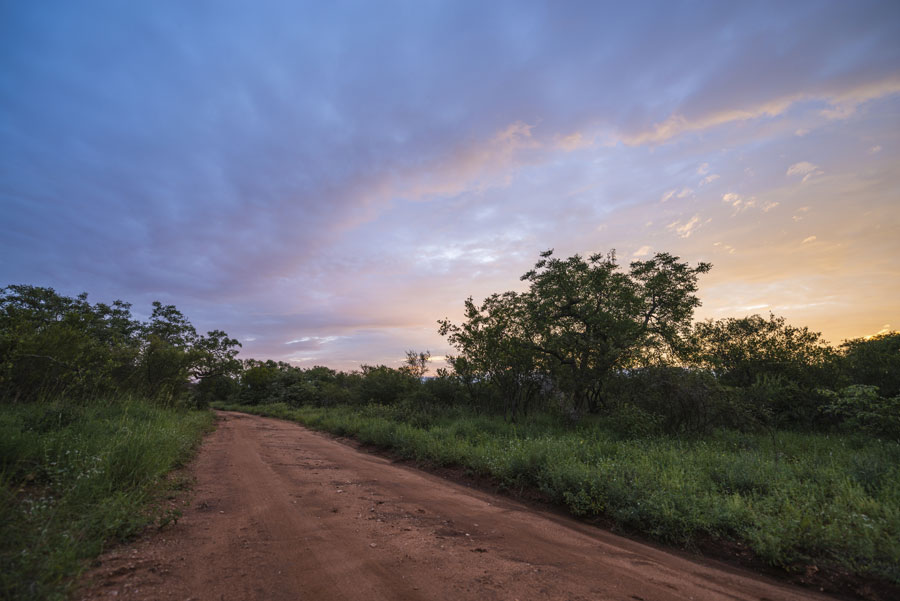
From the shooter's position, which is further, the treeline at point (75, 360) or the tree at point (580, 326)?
the tree at point (580, 326)

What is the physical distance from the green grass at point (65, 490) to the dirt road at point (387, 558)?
1.18 feet

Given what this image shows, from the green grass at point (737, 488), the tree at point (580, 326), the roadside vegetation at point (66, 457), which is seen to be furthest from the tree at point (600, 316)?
the roadside vegetation at point (66, 457)

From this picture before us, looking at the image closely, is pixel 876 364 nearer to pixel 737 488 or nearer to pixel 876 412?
pixel 876 412

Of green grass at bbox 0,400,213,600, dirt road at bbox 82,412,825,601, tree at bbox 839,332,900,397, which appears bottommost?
dirt road at bbox 82,412,825,601

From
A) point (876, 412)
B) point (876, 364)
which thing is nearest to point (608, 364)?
point (876, 412)

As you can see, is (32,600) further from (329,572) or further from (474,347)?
(474,347)

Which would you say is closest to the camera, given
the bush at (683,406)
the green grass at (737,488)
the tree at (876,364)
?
the green grass at (737,488)

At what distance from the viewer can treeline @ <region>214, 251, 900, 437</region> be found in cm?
1127

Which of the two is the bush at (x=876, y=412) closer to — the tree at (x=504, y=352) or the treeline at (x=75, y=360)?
the tree at (x=504, y=352)

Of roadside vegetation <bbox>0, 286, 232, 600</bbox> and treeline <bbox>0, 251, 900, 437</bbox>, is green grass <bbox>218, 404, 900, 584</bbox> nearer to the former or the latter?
treeline <bbox>0, 251, 900, 437</bbox>

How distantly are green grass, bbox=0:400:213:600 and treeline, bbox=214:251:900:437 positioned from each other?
35.0 feet

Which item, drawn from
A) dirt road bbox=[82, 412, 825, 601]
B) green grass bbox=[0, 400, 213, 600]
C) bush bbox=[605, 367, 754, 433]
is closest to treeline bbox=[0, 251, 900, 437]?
bush bbox=[605, 367, 754, 433]

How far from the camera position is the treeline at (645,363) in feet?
37.0

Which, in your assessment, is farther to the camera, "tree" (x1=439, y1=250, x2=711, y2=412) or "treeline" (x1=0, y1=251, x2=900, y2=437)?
"tree" (x1=439, y1=250, x2=711, y2=412)
